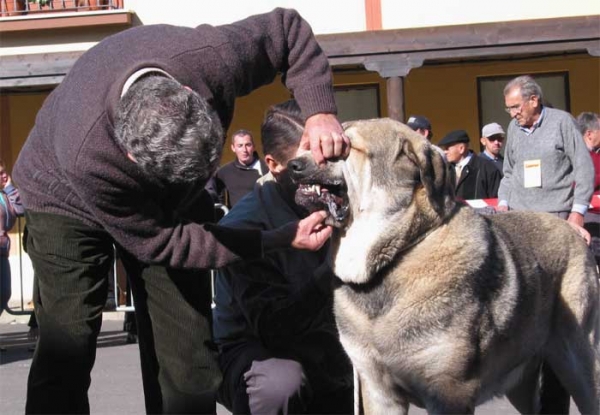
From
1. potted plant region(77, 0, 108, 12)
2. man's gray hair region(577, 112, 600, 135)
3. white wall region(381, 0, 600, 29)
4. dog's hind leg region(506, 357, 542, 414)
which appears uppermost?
potted plant region(77, 0, 108, 12)

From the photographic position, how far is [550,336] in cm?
445

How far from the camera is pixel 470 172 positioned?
9.48 m

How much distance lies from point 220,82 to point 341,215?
2.33 feet

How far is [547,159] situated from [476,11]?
651 cm

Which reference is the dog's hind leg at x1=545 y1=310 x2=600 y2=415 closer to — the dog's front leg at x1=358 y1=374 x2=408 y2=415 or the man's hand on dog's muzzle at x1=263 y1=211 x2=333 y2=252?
the dog's front leg at x1=358 y1=374 x2=408 y2=415

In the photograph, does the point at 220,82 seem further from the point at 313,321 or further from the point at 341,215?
the point at 313,321

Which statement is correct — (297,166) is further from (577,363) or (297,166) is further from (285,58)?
(577,363)

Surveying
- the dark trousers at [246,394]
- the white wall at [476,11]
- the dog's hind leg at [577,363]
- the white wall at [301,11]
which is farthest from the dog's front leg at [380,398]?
the white wall at [301,11]

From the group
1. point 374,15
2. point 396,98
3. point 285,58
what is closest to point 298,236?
point 285,58

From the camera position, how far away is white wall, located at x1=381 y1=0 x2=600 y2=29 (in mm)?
13383

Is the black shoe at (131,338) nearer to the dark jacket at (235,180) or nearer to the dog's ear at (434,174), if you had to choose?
the dark jacket at (235,180)

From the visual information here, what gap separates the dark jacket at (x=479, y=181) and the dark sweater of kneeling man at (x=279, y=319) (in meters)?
5.19

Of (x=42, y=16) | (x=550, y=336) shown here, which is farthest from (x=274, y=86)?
(x=550, y=336)

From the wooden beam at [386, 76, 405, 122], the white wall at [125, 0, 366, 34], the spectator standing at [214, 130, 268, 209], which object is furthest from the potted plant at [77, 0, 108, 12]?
the spectator standing at [214, 130, 268, 209]
